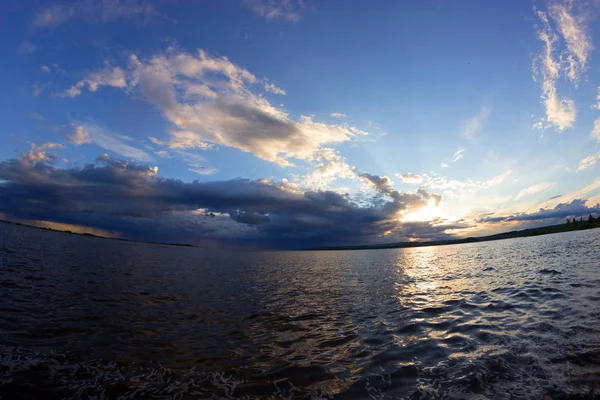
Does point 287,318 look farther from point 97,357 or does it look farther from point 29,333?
point 29,333

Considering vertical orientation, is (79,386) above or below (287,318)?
above

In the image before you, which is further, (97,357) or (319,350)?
(319,350)

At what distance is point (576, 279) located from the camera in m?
25.5

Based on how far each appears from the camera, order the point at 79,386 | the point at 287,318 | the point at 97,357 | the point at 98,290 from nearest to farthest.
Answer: the point at 79,386 < the point at 97,357 < the point at 287,318 < the point at 98,290

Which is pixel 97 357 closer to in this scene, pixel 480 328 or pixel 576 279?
pixel 480 328

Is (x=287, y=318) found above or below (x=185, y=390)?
below

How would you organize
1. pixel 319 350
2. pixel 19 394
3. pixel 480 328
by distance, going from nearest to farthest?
pixel 19 394, pixel 319 350, pixel 480 328

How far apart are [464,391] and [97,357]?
47.4 ft

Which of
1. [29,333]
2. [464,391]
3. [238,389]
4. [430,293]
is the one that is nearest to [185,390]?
[238,389]

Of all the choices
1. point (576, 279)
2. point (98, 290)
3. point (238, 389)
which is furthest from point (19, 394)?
point (576, 279)

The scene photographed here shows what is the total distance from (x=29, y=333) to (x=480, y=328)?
23.7 m

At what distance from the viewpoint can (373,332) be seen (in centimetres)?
1558

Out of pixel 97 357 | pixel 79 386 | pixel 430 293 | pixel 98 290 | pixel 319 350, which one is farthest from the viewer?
pixel 430 293

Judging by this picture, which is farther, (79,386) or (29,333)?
(29,333)
